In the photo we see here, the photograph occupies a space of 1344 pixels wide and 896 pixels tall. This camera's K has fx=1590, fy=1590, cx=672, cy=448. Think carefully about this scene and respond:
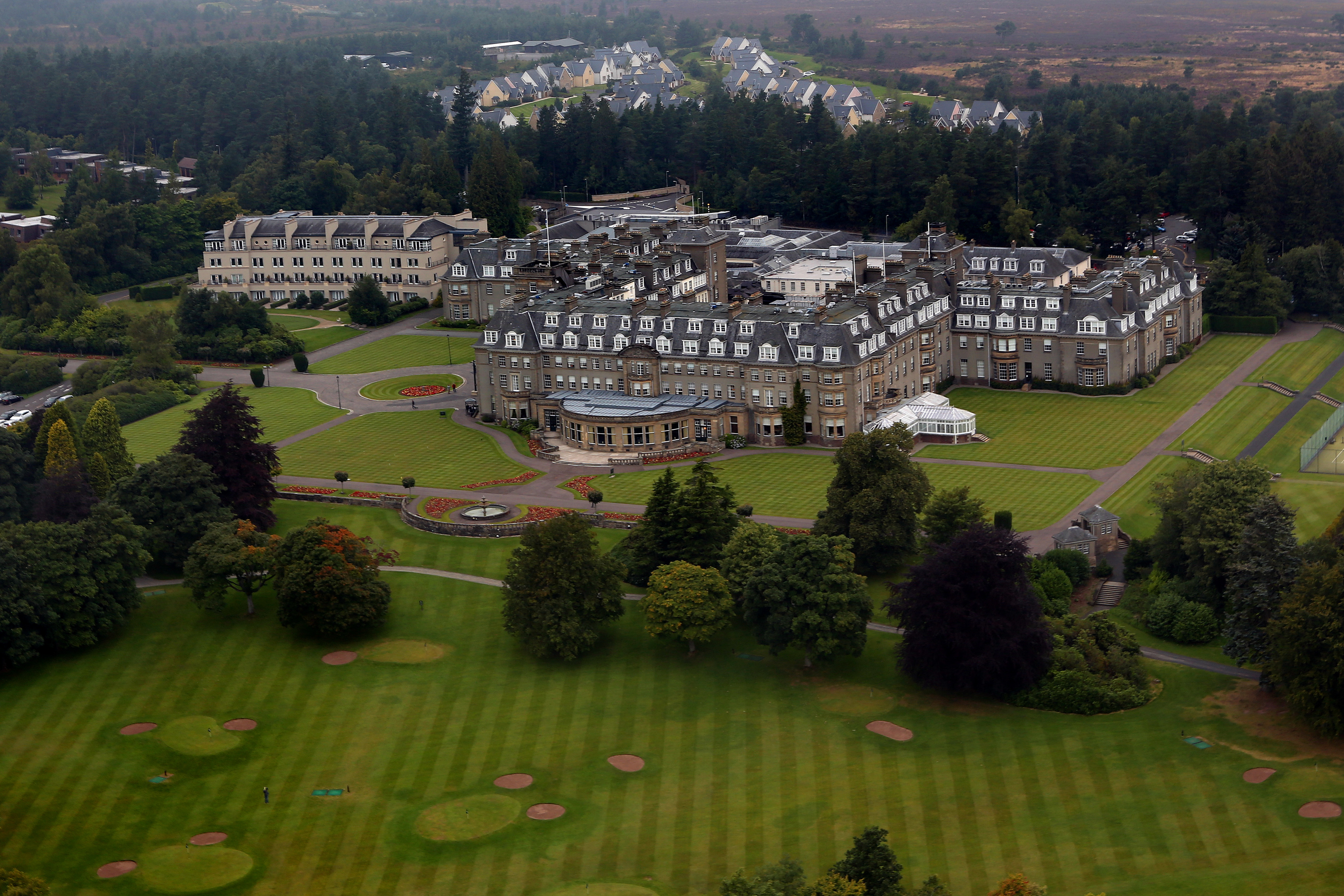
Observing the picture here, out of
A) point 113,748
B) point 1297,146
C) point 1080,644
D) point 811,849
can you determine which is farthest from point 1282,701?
point 1297,146

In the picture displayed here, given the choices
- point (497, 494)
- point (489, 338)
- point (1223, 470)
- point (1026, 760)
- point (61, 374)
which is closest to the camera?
point (1026, 760)

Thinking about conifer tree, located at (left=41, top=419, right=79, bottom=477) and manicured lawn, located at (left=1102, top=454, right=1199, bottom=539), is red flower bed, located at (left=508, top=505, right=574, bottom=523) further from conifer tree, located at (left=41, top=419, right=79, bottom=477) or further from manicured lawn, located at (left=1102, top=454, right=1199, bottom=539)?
manicured lawn, located at (left=1102, top=454, right=1199, bottom=539)

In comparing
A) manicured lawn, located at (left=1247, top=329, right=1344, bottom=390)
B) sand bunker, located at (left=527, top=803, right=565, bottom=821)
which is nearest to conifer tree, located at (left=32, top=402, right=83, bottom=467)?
sand bunker, located at (left=527, top=803, right=565, bottom=821)

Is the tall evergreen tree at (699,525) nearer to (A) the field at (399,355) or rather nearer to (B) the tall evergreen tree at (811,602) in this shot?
(B) the tall evergreen tree at (811,602)

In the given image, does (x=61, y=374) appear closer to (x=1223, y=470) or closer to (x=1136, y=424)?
(x=1136, y=424)

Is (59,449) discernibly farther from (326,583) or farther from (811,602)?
(811,602)

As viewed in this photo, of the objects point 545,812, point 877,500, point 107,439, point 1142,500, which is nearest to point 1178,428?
point 1142,500
